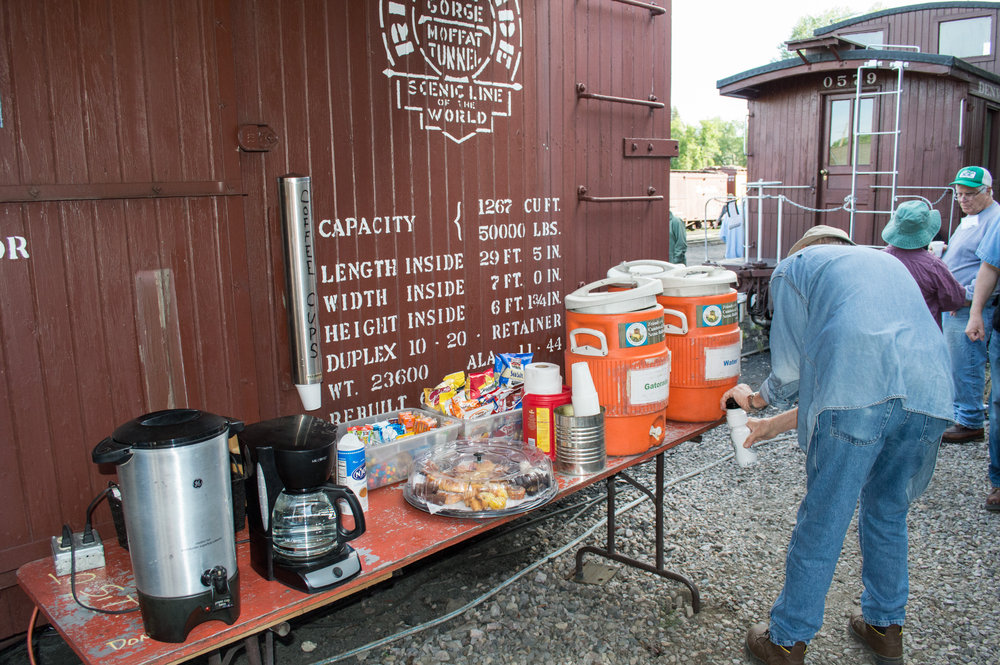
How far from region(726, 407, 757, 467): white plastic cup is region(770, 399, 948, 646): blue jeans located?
9.1 inches

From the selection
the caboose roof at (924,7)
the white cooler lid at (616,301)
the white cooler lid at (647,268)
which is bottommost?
the white cooler lid at (616,301)

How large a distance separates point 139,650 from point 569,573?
256cm

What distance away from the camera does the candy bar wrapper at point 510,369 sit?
363 centimetres

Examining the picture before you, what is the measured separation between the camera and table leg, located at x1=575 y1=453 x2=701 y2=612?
373 centimetres

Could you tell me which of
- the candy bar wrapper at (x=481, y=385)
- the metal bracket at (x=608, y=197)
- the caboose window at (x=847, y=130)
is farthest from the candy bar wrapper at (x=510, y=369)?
the caboose window at (x=847, y=130)

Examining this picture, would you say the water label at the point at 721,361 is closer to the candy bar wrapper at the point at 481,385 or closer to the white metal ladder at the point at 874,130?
the candy bar wrapper at the point at 481,385

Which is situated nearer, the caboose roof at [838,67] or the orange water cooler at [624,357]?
the orange water cooler at [624,357]

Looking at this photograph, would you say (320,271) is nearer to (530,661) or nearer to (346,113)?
(346,113)

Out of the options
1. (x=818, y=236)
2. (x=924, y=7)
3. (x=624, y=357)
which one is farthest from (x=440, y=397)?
(x=924, y=7)

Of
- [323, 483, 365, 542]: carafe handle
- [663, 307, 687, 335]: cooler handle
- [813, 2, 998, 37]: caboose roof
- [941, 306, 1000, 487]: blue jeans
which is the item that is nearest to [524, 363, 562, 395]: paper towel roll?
[663, 307, 687, 335]: cooler handle

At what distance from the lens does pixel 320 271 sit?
3330 millimetres

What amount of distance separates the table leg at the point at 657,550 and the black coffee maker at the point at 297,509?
1842 mm

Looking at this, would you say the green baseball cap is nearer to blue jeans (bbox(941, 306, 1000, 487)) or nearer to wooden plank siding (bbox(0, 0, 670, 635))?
blue jeans (bbox(941, 306, 1000, 487))

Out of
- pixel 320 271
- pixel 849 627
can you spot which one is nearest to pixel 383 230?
pixel 320 271
